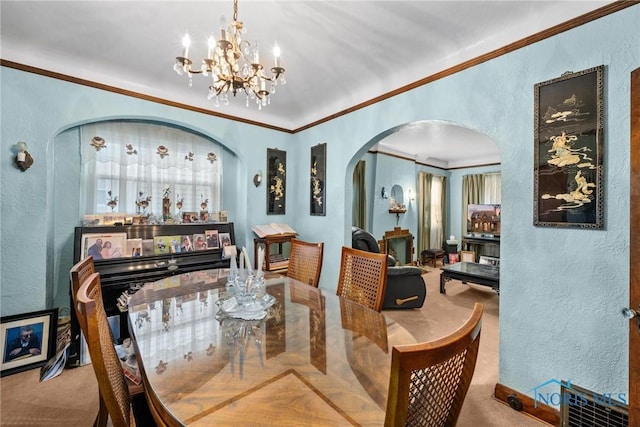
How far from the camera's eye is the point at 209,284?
2131 millimetres

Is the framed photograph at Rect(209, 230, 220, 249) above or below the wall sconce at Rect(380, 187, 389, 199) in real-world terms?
below

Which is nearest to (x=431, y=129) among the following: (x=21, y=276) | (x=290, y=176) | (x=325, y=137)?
(x=325, y=137)

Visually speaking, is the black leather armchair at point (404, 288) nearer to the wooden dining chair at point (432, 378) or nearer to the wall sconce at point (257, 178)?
the wall sconce at point (257, 178)

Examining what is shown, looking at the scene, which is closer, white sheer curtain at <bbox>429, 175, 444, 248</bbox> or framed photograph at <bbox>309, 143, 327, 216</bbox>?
framed photograph at <bbox>309, 143, 327, 216</bbox>

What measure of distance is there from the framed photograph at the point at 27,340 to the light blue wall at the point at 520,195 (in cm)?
13

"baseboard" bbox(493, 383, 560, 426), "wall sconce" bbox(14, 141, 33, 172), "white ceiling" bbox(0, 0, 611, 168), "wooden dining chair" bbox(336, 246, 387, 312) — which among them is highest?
"white ceiling" bbox(0, 0, 611, 168)

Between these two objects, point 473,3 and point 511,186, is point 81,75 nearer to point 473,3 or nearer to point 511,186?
point 473,3

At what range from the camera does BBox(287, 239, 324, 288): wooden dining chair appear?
2.26 m

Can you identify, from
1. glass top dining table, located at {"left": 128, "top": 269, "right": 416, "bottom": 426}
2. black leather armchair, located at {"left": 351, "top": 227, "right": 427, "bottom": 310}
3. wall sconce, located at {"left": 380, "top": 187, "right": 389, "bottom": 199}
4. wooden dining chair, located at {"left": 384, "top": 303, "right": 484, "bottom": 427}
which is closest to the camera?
wooden dining chair, located at {"left": 384, "top": 303, "right": 484, "bottom": 427}

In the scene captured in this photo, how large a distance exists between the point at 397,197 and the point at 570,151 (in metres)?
4.96

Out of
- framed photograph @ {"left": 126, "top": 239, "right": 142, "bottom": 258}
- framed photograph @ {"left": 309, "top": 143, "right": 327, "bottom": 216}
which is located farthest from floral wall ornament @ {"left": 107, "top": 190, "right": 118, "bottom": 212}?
framed photograph @ {"left": 309, "top": 143, "right": 327, "bottom": 216}

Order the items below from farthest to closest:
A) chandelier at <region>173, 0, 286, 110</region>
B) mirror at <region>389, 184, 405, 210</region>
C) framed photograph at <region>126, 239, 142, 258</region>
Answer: mirror at <region>389, 184, 405, 210</region>
framed photograph at <region>126, 239, 142, 258</region>
chandelier at <region>173, 0, 286, 110</region>

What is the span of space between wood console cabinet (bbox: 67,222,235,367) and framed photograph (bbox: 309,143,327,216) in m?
1.38

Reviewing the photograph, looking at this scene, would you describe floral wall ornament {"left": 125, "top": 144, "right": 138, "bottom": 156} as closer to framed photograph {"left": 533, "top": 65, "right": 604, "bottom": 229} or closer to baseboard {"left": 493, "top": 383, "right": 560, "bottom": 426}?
framed photograph {"left": 533, "top": 65, "right": 604, "bottom": 229}
